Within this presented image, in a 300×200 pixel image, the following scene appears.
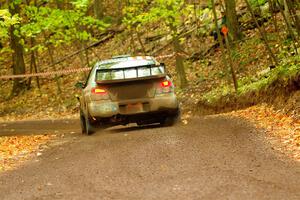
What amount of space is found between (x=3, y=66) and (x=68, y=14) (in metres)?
14.6

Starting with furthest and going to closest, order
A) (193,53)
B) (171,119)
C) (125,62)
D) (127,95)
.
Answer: (193,53), (171,119), (125,62), (127,95)

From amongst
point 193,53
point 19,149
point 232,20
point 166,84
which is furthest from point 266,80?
point 193,53

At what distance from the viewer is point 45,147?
445 inches

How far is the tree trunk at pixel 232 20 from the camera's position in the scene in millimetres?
23641

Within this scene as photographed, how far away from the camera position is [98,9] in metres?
35.2

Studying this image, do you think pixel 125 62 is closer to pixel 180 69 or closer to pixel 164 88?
pixel 164 88

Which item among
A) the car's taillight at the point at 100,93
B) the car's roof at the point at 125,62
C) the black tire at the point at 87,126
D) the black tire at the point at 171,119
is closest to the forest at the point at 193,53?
the black tire at the point at 171,119

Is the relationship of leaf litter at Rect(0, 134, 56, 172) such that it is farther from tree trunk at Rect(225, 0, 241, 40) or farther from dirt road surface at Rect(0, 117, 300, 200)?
tree trunk at Rect(225, 0, 241, 40)

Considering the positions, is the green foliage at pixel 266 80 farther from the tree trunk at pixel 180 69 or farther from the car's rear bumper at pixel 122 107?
the car's rear bumper at pixel 122 107

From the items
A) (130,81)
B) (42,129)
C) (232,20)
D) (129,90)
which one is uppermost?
(232,20)

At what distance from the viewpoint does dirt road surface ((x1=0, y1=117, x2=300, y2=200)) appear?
6.11 meters

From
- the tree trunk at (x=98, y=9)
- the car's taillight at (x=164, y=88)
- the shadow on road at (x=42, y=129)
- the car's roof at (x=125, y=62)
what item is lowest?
the shadow on road at (x=42, y=129)

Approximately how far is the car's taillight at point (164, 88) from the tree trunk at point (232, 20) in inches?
456

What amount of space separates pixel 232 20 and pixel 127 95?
1289 cm
